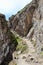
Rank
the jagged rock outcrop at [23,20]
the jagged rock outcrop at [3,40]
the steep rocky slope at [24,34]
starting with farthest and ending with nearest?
the jagged rock outcrop at [23,20] < the jagged rock outcrop at [3,40] < the steep rocky slope at [24,34]

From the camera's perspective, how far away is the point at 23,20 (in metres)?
99.2

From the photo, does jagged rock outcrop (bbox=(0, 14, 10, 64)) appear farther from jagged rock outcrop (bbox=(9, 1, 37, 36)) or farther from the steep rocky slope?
jagged rock outcrop (bbox=(9, 1, 37, 36))

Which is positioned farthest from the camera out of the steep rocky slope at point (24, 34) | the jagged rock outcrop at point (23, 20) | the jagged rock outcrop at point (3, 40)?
the jagged rock outcrop at point (23, 20)

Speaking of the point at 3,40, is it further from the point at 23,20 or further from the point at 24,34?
the point at 24,34

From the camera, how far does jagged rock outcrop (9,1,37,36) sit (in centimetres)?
9219

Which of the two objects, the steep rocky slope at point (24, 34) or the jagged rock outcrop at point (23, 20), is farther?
the jagged rock outcrop at point (23, 20)

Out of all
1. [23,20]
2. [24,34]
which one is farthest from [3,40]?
[24,34]

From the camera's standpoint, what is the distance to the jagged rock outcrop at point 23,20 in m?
92.2

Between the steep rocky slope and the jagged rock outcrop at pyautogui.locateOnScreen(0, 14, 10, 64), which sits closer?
the steep rocky slope

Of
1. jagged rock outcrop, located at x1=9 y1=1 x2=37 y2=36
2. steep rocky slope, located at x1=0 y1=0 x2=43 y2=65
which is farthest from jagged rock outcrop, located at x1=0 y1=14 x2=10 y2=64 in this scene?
jagged rock outcrop, located at x1=9 y1=1 x2=37 y2=36

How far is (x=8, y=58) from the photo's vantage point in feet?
208

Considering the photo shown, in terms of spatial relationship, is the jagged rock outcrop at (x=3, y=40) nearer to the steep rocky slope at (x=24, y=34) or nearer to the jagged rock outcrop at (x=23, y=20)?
the steep rocky slope at (x=24, y=34)

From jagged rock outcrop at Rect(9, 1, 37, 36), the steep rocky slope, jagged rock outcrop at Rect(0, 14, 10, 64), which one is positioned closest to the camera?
the steep rocky slope

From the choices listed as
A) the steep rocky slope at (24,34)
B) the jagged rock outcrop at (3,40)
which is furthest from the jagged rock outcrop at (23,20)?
the jagged rock outcrop at (3,40)
